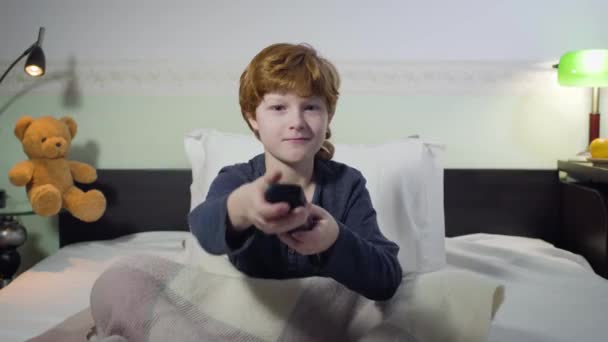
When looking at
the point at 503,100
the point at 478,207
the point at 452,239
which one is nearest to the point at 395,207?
the point at 452,239

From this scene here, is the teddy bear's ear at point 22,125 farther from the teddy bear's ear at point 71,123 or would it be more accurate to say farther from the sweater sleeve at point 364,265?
the sweater sleeve at point 364,265

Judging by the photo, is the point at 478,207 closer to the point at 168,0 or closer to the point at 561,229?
the point at 561,229

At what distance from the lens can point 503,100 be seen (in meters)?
1.94

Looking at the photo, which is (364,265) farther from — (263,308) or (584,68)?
(584,68)

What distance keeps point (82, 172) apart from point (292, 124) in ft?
4.03

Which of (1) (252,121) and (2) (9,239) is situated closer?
(1) (252,121)

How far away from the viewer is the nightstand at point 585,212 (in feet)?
5.26

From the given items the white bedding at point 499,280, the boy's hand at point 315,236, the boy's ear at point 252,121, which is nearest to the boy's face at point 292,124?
the boy's ear at point 252,121

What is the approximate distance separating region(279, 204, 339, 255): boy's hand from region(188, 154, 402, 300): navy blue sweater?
0.03 m

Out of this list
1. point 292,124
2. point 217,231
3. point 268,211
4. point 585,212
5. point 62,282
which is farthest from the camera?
point 585,212

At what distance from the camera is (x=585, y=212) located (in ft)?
5.61

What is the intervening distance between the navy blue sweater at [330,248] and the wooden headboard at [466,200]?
967 mm

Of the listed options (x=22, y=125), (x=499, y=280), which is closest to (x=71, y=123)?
(x=22, y=125)

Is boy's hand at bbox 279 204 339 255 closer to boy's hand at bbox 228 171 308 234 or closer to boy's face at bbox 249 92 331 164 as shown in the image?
boy's hand at bbox 228 171 308 234
